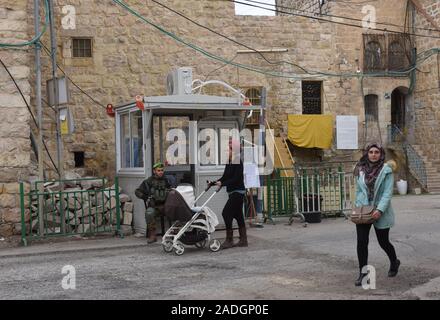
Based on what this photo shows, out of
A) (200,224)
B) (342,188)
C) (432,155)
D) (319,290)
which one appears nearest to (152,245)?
(200,224)

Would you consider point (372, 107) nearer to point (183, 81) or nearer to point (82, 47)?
point (82, 47)

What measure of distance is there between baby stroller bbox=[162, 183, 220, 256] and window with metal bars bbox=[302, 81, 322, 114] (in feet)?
46.7

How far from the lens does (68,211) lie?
10.7m

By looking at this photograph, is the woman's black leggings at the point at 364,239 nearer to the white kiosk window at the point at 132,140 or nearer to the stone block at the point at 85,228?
the white kiosk window at the point at 132,140

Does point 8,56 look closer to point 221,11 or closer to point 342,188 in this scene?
point 342,188

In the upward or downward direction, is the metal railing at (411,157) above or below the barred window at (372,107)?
below

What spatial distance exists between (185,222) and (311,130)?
45.2 feet

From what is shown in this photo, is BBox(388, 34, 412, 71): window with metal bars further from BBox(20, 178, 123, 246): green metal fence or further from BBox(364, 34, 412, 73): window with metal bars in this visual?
BBox(20, 178, 123, 246): green metal fence


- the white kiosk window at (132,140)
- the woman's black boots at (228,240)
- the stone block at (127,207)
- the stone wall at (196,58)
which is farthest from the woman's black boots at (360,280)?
the stone wall at (196,58)

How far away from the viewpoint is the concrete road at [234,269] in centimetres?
639

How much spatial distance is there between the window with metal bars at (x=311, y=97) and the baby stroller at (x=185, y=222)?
14.2 m

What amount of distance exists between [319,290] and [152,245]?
4.22 metres

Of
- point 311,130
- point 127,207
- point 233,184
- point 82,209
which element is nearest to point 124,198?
A: point 127,207

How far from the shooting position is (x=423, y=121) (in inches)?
961
